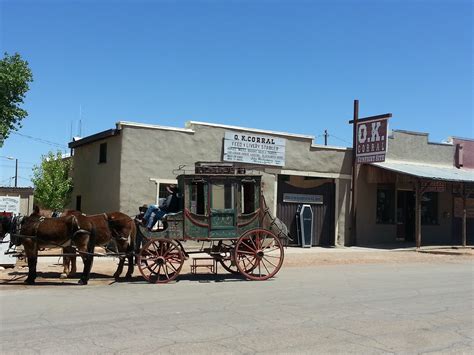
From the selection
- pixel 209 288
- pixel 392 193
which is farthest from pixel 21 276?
pixel 392 193

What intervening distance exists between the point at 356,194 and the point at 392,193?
8.07 ft

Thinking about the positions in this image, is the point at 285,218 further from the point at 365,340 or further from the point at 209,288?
the point at 365,340

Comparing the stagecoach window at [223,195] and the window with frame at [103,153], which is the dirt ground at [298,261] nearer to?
the stagecoach window at [223,195]

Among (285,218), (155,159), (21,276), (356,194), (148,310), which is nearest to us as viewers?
(148,310)

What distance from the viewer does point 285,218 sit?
74.2ft

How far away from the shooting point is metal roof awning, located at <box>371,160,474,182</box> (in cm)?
2227

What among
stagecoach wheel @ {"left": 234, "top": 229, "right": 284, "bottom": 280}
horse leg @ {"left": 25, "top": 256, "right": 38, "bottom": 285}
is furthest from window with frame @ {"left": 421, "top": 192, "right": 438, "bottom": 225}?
horse leg @ {"left": 25, "top": 256, "right": 38, "bottom": 285}

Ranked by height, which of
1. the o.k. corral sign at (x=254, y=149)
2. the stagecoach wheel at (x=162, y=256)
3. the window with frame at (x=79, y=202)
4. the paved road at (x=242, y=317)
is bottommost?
the paved road at (x=242, y=317)

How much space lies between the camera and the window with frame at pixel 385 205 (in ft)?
82.3

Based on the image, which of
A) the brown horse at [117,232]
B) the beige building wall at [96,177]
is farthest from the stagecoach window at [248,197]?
the beige building wall at [96,177]

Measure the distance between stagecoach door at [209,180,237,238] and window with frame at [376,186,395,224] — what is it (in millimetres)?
14121

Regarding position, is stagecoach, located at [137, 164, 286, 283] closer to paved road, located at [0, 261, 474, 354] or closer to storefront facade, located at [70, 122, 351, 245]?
paved road, located at [0, 261, 474, 354]

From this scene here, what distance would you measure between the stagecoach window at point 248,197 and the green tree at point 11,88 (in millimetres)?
14765

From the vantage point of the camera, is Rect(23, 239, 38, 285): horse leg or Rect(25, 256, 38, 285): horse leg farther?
Rect(25, 256, 38, 285): horse leg
